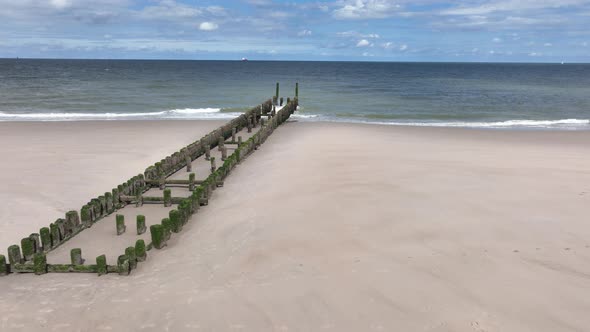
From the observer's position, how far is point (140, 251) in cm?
763

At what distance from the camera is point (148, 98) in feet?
139

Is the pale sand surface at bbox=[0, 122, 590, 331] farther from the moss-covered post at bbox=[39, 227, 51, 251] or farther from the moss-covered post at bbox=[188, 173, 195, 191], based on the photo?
the moss-covered post at bbox=[39, 227, 51, 251]

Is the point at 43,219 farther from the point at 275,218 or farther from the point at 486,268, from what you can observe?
the point at 486,268

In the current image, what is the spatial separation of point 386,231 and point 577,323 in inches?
142


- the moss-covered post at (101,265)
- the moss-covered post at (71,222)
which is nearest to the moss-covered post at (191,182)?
the moss-covered post at (71,222)

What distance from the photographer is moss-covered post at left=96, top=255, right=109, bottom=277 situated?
281 inches

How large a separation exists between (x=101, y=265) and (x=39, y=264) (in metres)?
1.06

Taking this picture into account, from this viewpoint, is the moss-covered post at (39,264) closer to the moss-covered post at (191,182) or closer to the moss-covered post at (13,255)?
the moss-covered post at (13,255)

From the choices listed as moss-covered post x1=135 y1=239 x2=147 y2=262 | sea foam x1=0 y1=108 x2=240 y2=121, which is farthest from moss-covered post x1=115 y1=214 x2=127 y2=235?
sea foam x1=0 y1=108 x2=240 y2=121

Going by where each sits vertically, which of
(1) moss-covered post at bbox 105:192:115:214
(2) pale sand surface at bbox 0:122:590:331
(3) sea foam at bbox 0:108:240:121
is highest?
(3) sea foam at bbox 0:108:240:121

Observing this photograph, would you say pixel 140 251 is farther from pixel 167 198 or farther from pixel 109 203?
pixel 167 198

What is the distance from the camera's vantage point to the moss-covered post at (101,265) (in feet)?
23.4

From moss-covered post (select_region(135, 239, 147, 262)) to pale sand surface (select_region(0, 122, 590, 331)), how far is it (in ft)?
0.41

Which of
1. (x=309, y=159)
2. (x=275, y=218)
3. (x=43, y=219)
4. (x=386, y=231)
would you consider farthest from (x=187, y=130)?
(x=386, y=231)
